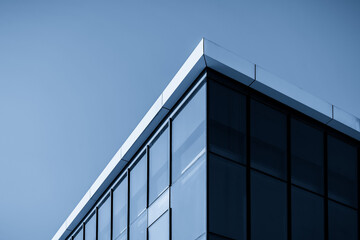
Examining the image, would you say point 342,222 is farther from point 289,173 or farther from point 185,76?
point 185,76

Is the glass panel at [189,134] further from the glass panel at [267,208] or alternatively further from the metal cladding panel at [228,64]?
the glass panel at [267,208]

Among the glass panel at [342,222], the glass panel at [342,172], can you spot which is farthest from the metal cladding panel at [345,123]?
the glass panel at [342,222]

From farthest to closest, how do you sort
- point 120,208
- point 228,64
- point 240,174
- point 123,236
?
1. point 120,208
2. point 123,236
3. point 228,64
4. point 240,174

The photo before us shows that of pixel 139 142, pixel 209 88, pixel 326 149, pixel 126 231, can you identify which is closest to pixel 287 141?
pixel 326 149

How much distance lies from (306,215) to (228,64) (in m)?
5.02

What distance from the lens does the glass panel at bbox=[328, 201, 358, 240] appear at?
747 inches

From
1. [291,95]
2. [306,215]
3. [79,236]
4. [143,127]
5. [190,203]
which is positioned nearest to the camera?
[190,203]

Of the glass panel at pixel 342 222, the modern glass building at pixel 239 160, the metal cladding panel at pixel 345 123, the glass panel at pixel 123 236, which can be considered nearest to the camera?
the modern glass building at pixel 239 160

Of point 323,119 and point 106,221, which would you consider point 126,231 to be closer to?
point 106,221

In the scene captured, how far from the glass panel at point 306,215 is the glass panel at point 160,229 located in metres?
3.60

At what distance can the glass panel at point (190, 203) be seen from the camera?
1598cm

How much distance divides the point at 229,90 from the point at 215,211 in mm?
3756

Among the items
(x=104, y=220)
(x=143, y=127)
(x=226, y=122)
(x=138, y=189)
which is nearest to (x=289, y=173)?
(x=226, y=122)

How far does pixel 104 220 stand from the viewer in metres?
24.1
